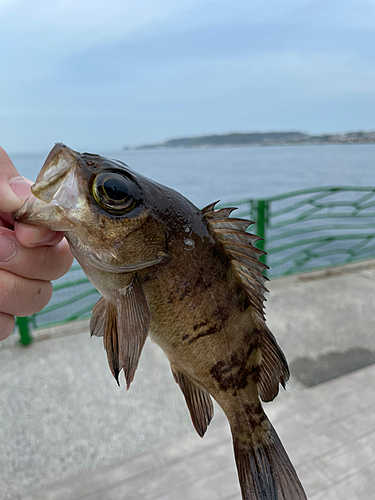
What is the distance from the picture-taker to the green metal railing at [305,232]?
447cm

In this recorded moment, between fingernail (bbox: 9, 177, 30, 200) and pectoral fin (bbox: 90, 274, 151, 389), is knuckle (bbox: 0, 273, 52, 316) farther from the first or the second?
pectoral fin (bbox: 90, 274, 151, 389)

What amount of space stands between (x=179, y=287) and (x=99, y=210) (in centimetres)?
25

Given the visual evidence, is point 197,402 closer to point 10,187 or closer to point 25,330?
point 10,187

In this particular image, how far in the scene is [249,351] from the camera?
1.07m

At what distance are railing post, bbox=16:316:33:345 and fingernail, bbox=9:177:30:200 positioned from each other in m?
3.02

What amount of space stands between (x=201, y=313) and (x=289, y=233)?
182 inches

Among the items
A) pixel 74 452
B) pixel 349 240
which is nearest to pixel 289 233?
pixel 349 240

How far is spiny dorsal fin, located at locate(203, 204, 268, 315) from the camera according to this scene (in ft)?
3.30

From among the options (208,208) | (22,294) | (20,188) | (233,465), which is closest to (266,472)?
(208,208)

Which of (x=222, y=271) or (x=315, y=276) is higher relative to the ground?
(x=222, y=271)

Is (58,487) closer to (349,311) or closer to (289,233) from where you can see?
(349,311)

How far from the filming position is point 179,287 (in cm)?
95

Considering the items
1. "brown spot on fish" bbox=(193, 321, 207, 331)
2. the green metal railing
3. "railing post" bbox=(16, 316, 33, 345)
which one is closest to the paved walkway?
"brown spot on fish" bbox=(193, 321, 207, 331)

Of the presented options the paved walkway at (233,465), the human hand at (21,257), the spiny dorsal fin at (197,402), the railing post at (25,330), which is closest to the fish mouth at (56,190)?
the human hand at (21,257)
